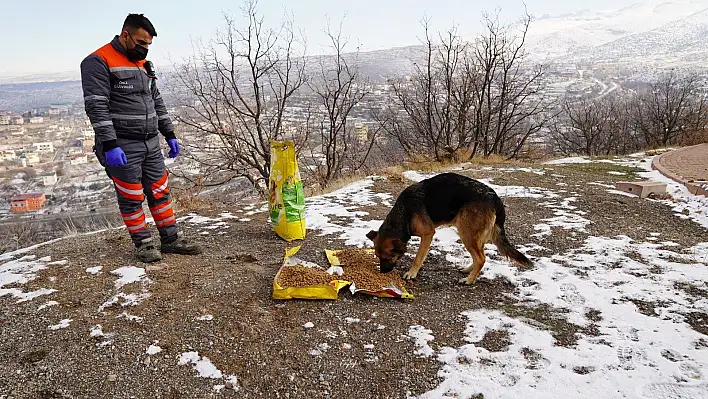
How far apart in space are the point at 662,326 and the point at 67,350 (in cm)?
432

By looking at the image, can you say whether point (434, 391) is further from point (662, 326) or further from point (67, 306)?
point (67, 306)

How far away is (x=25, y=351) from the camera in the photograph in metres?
2.73

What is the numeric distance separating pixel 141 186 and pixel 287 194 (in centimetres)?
176

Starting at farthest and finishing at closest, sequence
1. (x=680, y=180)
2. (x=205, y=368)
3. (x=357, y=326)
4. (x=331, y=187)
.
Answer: (x=331, y=187) → (x=680, y=180) → (x=357, y=326) → (x=205, y=368)

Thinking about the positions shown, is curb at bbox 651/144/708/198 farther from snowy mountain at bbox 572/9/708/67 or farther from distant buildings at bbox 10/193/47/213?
snowy mountain at bbox 572/9/708/67

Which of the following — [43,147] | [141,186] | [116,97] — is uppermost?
[116,97]

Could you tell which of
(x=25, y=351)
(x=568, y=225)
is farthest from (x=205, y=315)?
(x=568, y=225)

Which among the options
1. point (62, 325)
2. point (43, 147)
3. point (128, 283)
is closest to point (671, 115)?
point (128, 283)

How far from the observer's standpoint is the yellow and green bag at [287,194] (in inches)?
206

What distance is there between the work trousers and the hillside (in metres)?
0.41

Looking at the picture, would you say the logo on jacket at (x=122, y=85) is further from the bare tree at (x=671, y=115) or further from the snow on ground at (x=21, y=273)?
the bare tree at (x=671, y=115)

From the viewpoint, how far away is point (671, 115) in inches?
1010

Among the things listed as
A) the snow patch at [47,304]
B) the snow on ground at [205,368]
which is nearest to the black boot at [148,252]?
the snow patch at [47,304]

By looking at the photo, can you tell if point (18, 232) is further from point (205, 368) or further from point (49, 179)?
point (205, 368)
